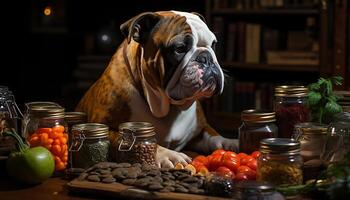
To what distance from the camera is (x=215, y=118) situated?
12.6ft

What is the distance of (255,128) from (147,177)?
1.21 ft

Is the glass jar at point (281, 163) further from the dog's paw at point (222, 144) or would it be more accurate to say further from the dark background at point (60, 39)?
the dark background at point (60, 39)

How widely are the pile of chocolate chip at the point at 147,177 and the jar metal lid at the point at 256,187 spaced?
12 centimetres

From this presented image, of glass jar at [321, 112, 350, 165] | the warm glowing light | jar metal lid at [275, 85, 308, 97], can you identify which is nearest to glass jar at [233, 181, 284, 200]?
glass jar at [321, 112, 350, 165]

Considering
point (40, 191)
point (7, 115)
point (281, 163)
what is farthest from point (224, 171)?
point (7, 115)

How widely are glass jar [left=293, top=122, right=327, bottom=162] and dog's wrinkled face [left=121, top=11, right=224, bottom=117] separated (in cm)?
32

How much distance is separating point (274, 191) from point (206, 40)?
607mm

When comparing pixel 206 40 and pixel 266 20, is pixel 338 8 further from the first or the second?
pixel 206 40

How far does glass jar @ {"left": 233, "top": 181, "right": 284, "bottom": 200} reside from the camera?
116 centimetres

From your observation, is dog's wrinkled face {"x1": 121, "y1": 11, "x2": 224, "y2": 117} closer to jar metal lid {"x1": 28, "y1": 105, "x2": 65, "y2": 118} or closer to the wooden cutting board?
jar metal lid {"x1": 28, "y1": 105, "x2": 65, "y2": 118}

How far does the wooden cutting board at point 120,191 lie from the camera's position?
127cm

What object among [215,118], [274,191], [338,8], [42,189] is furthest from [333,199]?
[215,118]

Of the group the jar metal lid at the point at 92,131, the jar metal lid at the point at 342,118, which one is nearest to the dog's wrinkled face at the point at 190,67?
the jar metal lid at the point at 92,131

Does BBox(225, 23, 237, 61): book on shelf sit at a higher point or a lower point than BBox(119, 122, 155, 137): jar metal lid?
higher
